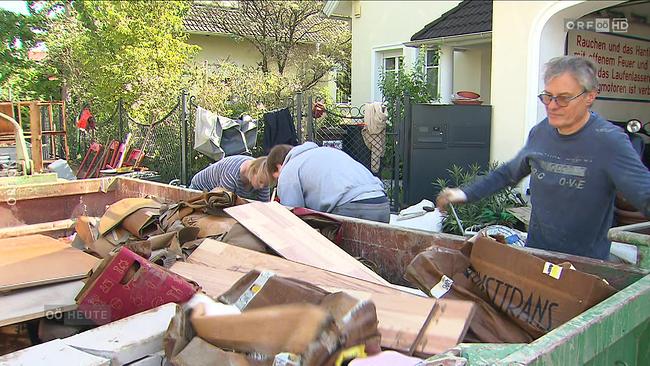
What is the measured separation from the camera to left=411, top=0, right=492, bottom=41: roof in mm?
10609

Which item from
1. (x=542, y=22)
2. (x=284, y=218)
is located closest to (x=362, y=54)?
(x=542, y=22)

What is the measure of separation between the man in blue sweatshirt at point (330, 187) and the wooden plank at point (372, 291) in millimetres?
1064

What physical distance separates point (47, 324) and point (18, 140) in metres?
3.78

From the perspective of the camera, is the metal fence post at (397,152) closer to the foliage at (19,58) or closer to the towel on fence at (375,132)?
the towel on fence at (375,132)

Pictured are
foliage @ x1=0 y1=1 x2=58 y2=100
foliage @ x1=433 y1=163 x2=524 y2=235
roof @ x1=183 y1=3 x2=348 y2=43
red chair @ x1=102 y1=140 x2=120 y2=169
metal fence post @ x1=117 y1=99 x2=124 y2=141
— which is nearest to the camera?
foliage @ x1=433 y1=163 x2=524 y2=235

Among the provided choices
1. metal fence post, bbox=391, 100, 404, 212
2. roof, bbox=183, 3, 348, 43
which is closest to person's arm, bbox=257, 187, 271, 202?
metal fence post, bbox=391, 100, 404, 212

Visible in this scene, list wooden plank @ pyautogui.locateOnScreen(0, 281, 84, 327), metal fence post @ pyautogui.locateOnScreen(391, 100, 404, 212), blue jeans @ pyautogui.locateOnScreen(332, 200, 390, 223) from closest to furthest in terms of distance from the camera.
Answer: wooden plank @ pyautogui.locateOnScreen(0, 281, 84, 327) < blue jeans @ pyautogui.locateOnScreen(332, 200, 390, 223) < metal fence post @ pyautogui.locateOnScreen(391, 100, 404, 212)

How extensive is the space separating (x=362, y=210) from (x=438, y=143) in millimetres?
4431

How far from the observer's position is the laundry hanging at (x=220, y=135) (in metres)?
10.1

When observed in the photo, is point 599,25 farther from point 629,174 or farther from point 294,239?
point 294,239

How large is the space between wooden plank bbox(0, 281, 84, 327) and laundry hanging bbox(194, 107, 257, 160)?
24.2 ft

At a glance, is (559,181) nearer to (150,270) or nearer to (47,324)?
(150,270)

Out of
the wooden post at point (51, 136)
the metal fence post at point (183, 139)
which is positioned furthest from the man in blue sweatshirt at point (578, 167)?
the wooden post at point (51, 136)

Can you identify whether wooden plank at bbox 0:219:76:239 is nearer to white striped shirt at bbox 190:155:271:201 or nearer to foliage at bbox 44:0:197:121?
white striped shirt at bbox 190:155:271:201
